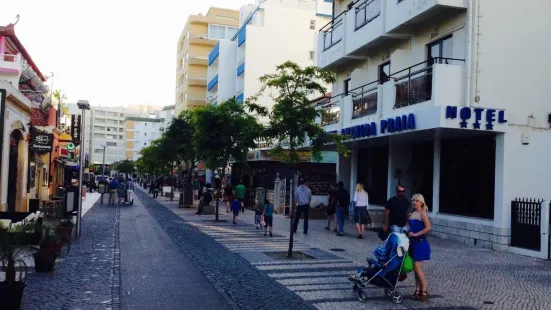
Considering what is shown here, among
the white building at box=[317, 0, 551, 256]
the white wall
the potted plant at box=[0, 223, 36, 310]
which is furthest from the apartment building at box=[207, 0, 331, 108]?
the potted plant at box=[0, 223, 36, 310]

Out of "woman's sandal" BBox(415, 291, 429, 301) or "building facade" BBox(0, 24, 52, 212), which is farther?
"building facade" BBox(0, 24, 52, 212)

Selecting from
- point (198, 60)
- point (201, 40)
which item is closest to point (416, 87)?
point (198, 60)

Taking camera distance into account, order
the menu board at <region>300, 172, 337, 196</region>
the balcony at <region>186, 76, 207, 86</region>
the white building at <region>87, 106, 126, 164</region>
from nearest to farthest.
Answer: the menu board at <region>300, 172, 337, 196</region> < the balcony at <region>186, 76, 207, 86</region> < the white building at <region>87, 106, 126, 164</region>

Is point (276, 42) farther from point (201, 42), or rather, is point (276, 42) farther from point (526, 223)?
point (526, 223)

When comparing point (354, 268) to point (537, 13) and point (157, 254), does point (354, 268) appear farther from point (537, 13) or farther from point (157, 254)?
point (537, 13)

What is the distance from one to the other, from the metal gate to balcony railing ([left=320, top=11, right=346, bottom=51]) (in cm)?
1180

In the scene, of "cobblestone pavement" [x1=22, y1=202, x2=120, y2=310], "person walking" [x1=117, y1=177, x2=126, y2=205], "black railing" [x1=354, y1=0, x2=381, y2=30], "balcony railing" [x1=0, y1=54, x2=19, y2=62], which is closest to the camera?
"cobblestone pavement" [x1=22, y1=202, x2=120, y2=310]

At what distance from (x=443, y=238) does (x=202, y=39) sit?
5801cm

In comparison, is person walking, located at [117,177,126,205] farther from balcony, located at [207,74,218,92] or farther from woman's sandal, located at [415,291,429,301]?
woman's sandal, located at [415,291,429,301]

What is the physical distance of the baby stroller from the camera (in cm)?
764

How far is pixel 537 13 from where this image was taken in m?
15.3

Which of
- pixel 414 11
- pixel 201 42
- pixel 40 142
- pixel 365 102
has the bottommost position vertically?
pixel 40 142

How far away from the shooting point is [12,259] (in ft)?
22.3

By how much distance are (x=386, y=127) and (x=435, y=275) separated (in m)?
7.40
